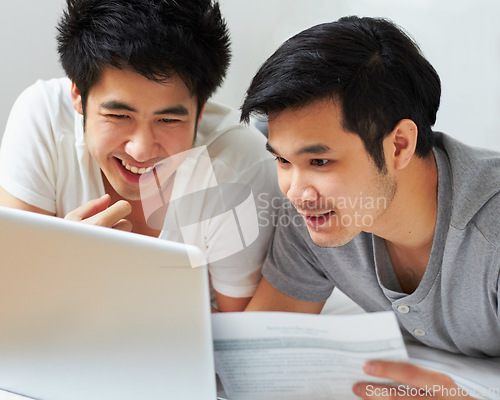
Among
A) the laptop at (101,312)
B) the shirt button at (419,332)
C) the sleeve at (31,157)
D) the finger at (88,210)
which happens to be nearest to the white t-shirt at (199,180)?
the sleeve at (31,157)

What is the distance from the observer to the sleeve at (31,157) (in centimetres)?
118

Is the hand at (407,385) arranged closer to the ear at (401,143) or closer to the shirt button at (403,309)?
the shirt button at (403,309)

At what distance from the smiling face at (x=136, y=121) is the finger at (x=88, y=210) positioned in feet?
0.35

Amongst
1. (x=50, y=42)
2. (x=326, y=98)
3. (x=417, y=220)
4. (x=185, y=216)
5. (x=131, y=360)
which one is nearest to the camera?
(x=131, y=360)

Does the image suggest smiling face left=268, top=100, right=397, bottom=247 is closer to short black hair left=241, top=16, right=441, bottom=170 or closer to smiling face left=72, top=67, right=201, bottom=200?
short black hair left=241, top=16, right=441, bottom=170

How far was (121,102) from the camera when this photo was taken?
40.8 inches

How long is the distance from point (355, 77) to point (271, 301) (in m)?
0.48

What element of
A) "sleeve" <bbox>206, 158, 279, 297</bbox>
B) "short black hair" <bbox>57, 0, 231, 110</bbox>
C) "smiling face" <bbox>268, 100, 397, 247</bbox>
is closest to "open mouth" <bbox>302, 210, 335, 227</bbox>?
"smiling face" <bbox>268, 100, 397, 247</bbox>

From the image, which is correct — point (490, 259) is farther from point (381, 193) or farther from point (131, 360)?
point (131, 360)

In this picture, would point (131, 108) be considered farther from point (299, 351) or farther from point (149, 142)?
point (299, 351)

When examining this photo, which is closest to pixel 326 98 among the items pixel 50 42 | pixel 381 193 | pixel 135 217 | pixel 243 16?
pixel 381 193

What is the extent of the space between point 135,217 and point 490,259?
2.32 ft

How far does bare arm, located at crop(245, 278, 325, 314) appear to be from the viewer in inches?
45.4

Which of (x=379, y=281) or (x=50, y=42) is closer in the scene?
(x=379, y=281)
